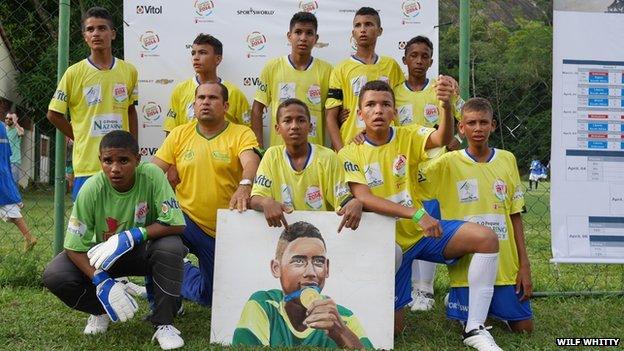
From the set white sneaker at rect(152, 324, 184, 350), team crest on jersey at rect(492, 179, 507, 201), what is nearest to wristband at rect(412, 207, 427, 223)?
team crest on jersey at rect(492, 179, 507, 201)

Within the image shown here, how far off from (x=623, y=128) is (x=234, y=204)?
278cm

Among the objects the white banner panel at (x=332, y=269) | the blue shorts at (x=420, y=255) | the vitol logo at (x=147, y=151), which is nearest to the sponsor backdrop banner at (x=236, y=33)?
the vitol logo at (x=147, y=151)

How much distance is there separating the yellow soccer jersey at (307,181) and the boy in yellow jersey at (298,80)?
39.3 inches

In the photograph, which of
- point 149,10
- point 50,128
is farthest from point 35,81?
point 149,10

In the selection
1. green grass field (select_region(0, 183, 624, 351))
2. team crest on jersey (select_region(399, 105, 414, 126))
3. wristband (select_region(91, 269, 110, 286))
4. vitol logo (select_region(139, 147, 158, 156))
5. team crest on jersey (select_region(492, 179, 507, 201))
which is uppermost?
team crest on jersey (select_region(399, 105, 414, 126))

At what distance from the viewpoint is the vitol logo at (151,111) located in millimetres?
5238

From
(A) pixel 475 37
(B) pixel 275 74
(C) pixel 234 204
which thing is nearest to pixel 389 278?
(C) pixel 234 204

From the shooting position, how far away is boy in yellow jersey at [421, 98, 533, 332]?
13.1 ft

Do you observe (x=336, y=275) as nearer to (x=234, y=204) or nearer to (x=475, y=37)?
(x=234, y=204)

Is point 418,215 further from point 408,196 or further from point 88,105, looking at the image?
point 88,105

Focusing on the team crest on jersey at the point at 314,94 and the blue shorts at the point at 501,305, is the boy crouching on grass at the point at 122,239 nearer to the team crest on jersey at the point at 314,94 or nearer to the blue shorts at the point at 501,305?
the team crest on jersey at the point at 314,94

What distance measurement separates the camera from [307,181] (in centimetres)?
388

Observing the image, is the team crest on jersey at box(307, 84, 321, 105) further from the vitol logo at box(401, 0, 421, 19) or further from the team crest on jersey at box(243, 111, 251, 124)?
the vitol logo at box(401, 0, 421, 19)

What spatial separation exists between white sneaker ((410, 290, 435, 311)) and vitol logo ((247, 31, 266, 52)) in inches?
85.4
